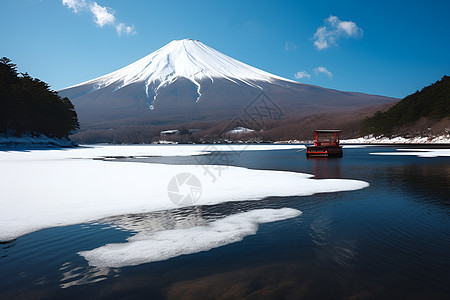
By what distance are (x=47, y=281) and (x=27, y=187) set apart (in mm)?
10843

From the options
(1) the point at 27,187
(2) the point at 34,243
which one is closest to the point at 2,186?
(1) the point at 27,187

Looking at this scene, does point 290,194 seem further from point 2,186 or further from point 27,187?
point 2,186

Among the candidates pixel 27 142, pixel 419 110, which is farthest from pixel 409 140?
pixel 27 142

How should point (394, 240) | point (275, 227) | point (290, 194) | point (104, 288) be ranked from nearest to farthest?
1. point (104, 288)
2. point (394, 240)
3. point (275, 227)
4. point (290, 194)

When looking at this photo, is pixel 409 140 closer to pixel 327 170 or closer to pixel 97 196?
pixel 327 170

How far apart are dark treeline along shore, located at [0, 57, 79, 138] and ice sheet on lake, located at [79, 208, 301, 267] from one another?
2445 inches

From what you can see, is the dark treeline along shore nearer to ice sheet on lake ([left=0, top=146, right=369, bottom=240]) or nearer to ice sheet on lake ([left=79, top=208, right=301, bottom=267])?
ice sheet on lake ([left=0, top=146, right=369, bottom=240])

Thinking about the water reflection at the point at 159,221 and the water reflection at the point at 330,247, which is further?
the water reflection at the point at 159,221

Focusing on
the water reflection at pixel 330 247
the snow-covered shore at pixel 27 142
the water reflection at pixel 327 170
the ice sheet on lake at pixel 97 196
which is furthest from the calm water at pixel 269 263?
the snow-covered shore at pixel 27 142

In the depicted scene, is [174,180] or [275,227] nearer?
[275,227]

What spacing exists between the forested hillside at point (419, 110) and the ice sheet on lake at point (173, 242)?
98.2 meters

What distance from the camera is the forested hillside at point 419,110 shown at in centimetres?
8356

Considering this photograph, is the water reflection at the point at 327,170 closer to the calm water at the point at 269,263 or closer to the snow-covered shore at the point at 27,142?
the calm water at the point at 269,263

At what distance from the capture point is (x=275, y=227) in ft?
25.1
